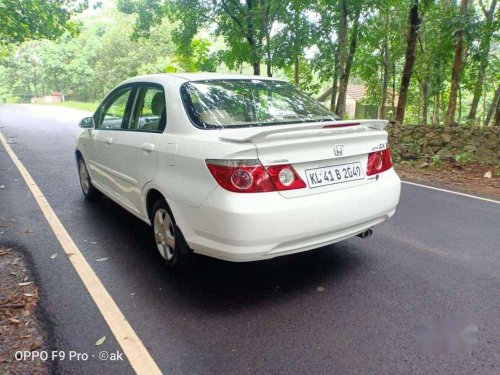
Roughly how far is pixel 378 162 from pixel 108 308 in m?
2.40

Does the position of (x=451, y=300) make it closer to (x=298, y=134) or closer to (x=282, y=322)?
(x=282, y=322)

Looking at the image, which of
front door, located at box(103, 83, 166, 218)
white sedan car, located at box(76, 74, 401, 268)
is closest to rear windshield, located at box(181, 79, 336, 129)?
white sedan car, located at box(76, 74, 401, 268)

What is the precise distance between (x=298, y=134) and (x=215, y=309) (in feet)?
4.55

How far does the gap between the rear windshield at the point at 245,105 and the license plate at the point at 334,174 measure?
69cm

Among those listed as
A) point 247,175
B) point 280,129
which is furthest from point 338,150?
point 247,175

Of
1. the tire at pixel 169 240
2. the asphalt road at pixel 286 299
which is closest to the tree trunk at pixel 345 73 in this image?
the asphalt road at pixel 286 299

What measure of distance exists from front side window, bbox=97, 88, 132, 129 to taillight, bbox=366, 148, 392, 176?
2485 millimetres

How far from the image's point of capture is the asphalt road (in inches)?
90.0

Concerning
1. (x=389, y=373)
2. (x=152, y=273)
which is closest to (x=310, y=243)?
(x=389, y=373)

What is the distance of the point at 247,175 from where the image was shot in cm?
259

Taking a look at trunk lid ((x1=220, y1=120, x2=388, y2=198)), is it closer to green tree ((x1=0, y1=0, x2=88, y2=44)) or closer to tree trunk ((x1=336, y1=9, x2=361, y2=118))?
tree trunk ((x1=336, y1=9, x2=361, y2=118))

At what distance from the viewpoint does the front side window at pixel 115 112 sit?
419cm

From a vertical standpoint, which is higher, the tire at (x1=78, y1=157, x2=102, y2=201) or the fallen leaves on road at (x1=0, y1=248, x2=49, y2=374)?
the tire at (x1=78, y1=157, x2=102, y2=201)

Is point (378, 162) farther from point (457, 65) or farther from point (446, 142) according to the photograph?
point (457, 65)
